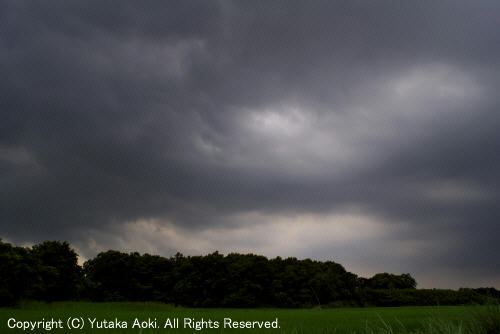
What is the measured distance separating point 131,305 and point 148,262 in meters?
28.3

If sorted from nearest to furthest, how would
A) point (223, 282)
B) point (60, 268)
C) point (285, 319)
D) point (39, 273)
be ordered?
point (285, 319) → point (39, 273) → point (60, 268) → point (223, 282)

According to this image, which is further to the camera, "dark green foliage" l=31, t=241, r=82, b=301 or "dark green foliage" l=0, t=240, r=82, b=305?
"dark green foliage" l=31, t=241, r=82, b=301

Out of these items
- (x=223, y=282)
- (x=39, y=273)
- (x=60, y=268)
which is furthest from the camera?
(x=223, y=282)

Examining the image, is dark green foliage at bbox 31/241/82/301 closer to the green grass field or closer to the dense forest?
the dense forest

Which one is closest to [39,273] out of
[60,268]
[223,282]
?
[60,268]

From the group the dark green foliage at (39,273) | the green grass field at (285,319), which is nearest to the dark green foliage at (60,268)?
the dark green foliage at (39,273)

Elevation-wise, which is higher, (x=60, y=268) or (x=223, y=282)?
(x=60, y=268)

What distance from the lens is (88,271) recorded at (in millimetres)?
61625

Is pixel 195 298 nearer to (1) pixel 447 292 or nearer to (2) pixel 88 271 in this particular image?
(2) pixel 88 271

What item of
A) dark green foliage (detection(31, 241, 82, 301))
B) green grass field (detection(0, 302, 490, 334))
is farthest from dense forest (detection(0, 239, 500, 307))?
green grass field (detection(0, 302, 490, 334))

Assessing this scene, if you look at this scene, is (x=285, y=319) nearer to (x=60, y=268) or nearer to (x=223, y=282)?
(x=60, y=268)

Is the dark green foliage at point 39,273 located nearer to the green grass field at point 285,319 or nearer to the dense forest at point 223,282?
the dense forest at point 223,282

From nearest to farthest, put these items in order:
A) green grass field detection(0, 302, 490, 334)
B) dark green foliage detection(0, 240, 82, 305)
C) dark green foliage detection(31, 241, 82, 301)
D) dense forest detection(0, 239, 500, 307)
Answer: green grass field detection(0, 302, 490, 334)
dark green foliage detection(0, 240, 82, 305)
dark green foliage detection(31, 241, 82, 301)
dense forest detection(0, 239, 500, 307)

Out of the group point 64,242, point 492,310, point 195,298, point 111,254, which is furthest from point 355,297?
point 492,310
